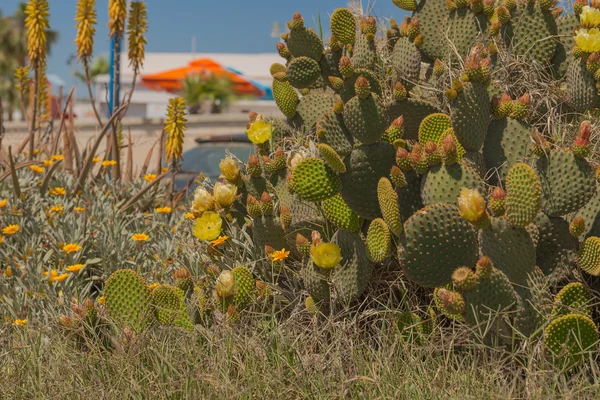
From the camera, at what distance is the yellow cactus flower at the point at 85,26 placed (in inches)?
224

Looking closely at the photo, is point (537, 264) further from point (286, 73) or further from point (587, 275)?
point (286, 73)

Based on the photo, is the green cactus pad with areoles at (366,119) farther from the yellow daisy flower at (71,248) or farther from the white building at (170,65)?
the white building at (170,65)

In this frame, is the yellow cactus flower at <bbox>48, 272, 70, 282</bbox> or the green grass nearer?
the green grass

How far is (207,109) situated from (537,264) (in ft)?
89.5

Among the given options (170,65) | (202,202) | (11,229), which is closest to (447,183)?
(202,202)

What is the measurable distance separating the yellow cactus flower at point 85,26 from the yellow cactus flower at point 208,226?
289 cm

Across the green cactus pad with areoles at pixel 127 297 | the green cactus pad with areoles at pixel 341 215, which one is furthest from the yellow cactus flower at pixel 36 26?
the green cactus pad with areoles at pixel 341 215

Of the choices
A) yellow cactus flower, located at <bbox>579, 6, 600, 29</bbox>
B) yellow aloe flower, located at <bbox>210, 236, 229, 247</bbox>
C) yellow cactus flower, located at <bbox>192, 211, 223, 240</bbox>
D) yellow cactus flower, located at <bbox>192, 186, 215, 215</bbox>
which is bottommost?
yellow aloe flower, located at <bbox>210, 236, 229, 247</bbox>

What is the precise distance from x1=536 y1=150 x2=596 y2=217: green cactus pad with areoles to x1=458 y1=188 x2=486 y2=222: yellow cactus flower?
387 mm

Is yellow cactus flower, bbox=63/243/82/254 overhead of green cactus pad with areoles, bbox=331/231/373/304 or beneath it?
beneath

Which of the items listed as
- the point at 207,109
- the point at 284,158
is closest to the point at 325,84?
the point at 284,158

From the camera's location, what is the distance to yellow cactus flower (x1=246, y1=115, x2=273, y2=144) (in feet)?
11.4

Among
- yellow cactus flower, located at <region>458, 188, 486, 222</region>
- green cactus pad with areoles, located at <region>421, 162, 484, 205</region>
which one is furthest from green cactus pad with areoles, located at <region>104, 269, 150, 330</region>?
yellow cactus flower, located at <region>458, 188, 486, 222</region>

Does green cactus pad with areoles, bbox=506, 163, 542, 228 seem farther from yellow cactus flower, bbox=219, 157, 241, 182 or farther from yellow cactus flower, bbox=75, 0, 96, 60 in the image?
yellow cactus flower, bbox=75, 0, 96, 60
